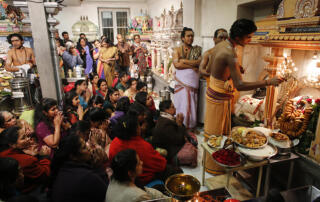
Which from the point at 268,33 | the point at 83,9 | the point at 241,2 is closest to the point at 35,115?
the point at 268,33

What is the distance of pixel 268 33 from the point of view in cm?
284

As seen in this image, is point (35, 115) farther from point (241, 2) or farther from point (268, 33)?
point (241, 2)

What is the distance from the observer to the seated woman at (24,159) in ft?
6.58

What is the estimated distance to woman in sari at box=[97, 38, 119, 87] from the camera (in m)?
6.47

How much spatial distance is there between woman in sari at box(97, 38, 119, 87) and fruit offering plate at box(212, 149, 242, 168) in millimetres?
4832

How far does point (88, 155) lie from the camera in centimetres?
197

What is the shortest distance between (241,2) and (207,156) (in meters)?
2.49

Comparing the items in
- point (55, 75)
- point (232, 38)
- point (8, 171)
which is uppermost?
point (232, 38)

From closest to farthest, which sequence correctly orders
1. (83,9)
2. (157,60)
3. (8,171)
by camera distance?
(8,171), (157,60), (83,9)

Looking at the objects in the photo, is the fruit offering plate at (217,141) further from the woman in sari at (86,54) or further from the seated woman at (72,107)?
the woman in sari at (86,54)

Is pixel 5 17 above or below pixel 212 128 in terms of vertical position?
above

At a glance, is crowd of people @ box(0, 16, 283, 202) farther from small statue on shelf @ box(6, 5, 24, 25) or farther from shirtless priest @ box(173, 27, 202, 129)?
small statue on shelf @ box(6, 5, 24, 25)

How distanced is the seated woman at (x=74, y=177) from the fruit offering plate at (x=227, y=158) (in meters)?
1.19

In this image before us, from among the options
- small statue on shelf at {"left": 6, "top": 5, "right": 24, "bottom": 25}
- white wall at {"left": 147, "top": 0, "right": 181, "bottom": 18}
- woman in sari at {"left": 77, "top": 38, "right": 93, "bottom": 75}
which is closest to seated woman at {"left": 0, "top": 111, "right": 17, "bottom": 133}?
small statue on shelf at {"left": 6, "top": 5, "right": 24, "bottom": 25}
